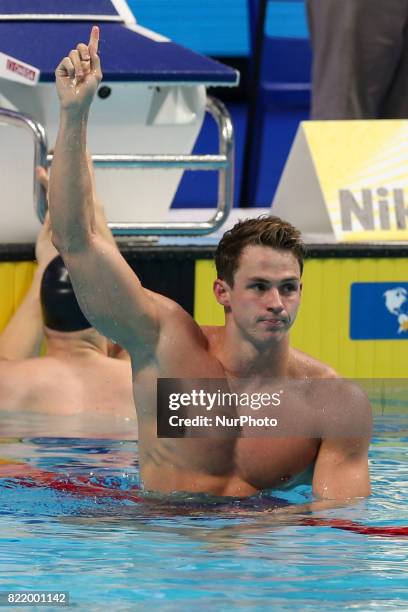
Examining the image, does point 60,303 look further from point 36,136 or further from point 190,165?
point 190,165

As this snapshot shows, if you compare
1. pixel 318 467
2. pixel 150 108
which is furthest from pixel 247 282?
pixel 150 108

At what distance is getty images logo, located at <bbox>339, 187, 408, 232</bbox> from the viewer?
5461 millimetres

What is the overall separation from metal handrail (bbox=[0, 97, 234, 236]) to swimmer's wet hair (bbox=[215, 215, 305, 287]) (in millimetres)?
1597

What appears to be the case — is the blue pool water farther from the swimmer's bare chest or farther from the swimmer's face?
the swimmer's face

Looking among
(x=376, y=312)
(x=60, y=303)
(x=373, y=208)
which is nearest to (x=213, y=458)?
(x=60, y=303)

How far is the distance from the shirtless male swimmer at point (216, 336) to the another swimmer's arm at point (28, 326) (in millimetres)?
1437

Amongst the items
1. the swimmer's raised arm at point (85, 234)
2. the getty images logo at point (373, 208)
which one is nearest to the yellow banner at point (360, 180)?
the getty images logo at point (373, 208)

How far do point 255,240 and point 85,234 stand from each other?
0.40 meters

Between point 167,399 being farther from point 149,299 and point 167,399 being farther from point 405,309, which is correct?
point 405,309

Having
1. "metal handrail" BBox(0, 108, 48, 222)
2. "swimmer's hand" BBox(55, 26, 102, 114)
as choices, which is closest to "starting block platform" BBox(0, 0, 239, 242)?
"metal handrail" BBox(0, 108, 48, 222)

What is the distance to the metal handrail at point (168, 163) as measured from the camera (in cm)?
499

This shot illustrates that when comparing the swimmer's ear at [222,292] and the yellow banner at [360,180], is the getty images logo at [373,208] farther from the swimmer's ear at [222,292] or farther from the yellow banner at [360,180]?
the swimmer's ear at [222,292]

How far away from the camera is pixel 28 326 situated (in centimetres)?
503

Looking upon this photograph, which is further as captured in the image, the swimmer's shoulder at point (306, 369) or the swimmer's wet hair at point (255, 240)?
the swimmer's shoulder at point (306, 369)
